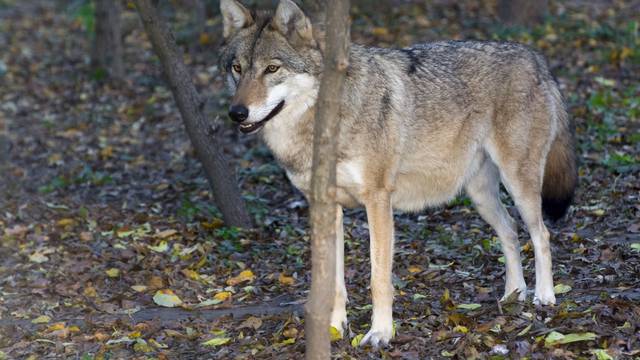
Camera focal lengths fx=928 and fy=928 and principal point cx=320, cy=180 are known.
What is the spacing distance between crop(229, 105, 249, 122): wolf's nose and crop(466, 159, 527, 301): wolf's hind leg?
78.7 inches

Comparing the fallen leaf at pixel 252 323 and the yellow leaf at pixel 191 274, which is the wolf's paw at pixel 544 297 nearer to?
the fallen leaf at pixel 252 323

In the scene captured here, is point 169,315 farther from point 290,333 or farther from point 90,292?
point 290,333

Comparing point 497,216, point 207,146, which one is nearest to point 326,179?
point 497,216

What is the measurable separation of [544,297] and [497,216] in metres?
0.73

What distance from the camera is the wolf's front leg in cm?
531

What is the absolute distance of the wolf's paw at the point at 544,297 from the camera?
591cm

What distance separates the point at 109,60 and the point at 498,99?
7.97m

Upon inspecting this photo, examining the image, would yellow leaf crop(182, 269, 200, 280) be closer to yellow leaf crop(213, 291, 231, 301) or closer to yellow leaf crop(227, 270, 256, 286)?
yellow leaf crop(227, 270, 256, 286)

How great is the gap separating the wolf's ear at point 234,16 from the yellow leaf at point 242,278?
2066 millimetres

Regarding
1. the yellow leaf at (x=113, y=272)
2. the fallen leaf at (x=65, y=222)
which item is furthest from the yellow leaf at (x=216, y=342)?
the fallen leaf at (x=65, y=222)

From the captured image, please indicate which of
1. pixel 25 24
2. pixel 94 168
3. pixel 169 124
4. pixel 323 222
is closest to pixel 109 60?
pixel 169 124

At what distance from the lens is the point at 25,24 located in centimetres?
1702

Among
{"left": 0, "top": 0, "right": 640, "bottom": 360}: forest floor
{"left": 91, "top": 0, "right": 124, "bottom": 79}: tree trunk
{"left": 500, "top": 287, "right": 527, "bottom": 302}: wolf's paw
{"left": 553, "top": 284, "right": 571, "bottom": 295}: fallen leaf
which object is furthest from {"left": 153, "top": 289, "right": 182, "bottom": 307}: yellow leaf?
{"left": 91, "top": 0, "right": 124, "bottom": 79}: tree trunk

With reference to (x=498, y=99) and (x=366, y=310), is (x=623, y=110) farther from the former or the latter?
(x=366, y=310)
